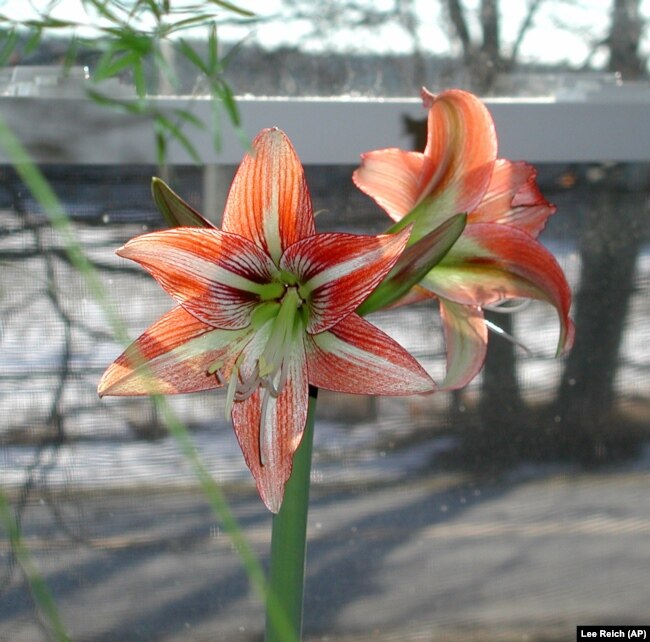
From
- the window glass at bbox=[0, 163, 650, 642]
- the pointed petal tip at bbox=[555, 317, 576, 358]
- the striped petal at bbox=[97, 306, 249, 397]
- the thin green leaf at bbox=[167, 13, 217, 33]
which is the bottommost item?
the window glass at bbox=[0, 163, 650, 642]

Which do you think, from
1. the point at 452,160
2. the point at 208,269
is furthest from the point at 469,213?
the point at 208,269

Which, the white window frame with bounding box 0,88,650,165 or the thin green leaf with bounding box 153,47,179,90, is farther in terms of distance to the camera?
the white window frame with bounding box 0,88,650,165

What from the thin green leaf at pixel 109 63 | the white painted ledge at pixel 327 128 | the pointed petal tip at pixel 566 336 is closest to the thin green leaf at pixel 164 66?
the thin green leaf at pixel 109 63

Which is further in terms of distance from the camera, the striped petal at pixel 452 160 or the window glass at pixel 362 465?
the window glass at pixel 362 465

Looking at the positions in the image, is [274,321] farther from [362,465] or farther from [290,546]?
[362,465]

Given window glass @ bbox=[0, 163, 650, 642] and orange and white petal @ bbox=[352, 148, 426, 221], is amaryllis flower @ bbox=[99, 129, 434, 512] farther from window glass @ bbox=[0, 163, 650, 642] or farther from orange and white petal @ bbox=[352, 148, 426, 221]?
window glass @ bbox=[0, 163, 650, 642]

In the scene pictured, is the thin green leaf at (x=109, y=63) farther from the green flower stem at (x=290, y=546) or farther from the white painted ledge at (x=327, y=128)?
the white painted ledge at (x=327, y=128)

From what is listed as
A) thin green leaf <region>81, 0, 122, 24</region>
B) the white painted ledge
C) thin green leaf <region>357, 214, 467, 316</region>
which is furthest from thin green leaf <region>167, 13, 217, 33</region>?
the white painted ledge

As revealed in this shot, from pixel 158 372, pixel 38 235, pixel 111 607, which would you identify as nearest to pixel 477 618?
pixel 111 607
